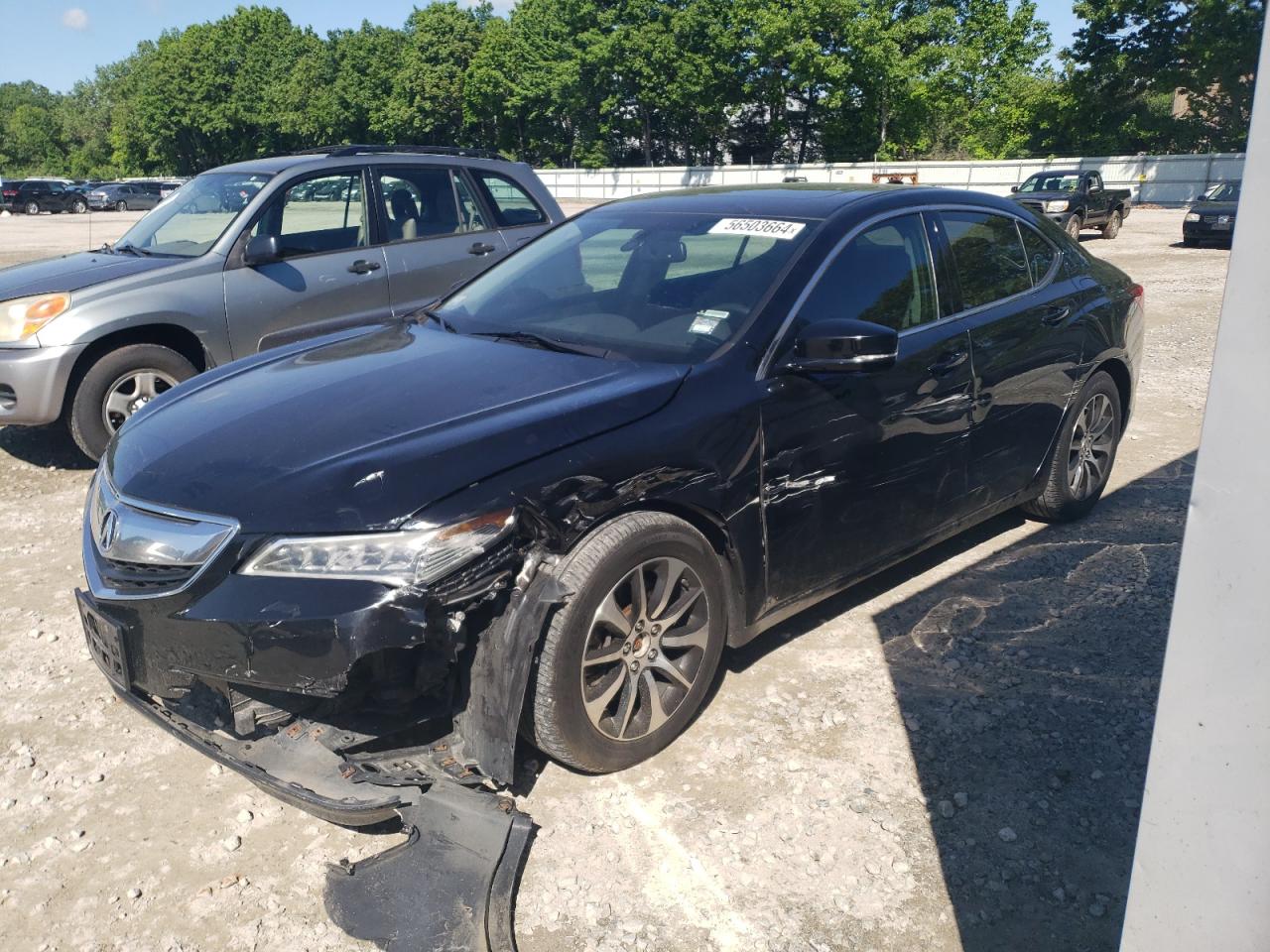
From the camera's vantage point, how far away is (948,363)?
162 inches

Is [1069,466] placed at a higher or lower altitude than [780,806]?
higher

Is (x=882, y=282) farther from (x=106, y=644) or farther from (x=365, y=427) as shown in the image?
(x=106, y=644)

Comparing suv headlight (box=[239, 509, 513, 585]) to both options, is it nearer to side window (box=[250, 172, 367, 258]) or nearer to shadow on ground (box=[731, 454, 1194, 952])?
shadow on ground (box=[731, 454, 1194, 952])

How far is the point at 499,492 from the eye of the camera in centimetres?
285

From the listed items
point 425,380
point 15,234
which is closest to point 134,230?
point 425,380

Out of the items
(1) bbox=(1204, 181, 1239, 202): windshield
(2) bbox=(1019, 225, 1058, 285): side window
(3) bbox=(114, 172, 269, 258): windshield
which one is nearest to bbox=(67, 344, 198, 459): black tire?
Result: (3) bbox=(114, 172, 269, 258): windshield

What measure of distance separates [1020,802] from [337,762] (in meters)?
2.02

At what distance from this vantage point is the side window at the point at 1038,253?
191 inches

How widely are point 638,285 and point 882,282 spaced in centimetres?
94

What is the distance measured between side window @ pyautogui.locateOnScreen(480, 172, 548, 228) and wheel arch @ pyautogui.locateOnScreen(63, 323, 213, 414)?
2470 millimetres

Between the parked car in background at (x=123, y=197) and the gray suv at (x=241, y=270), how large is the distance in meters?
49.1

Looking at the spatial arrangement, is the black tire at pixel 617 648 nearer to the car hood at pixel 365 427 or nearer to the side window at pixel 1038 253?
the car hood at pixel 365 427

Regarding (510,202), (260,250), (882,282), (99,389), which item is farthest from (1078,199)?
(99,389)

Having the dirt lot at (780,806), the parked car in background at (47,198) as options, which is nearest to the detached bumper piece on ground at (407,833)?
the dirt lot at (780,806)
